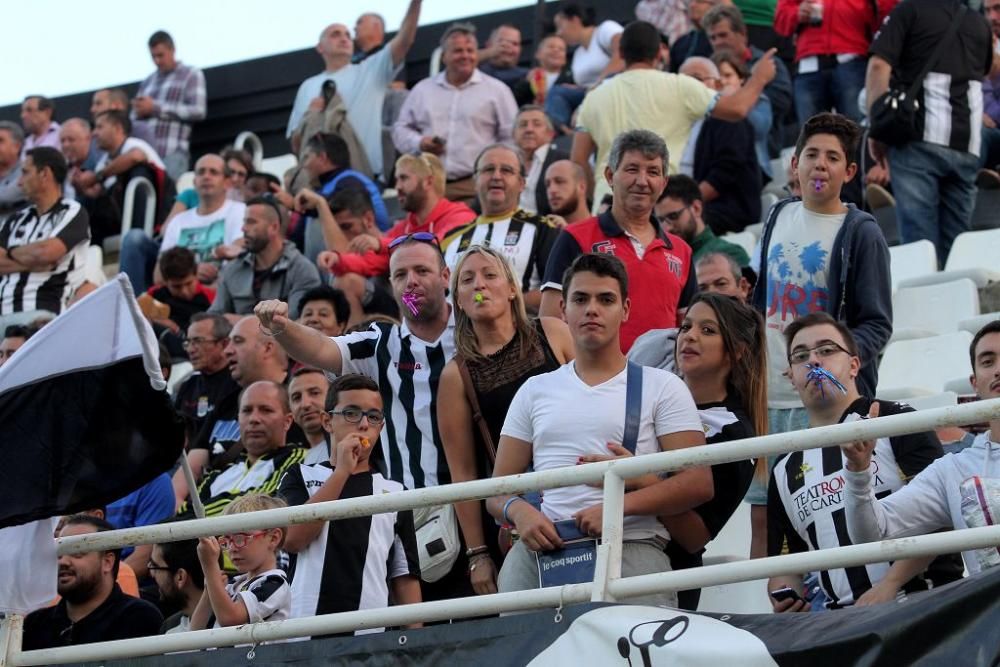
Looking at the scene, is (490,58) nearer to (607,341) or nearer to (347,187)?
(347,187)

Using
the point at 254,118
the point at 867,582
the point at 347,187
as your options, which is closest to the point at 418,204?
the point at 347,187

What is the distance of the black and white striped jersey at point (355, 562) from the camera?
5598mm

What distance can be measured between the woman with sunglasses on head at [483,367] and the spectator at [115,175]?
25.7 feet

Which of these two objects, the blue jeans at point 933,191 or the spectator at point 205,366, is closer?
the blue jeans at point 933,191

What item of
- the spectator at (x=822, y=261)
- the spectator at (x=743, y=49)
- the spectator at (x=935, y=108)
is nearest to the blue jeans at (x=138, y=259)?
the spectator at (x=743, y=49)

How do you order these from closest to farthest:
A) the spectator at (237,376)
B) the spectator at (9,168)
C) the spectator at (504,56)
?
the spectator at (237,376), the spectator at (504,56), the spectator at (9,168)

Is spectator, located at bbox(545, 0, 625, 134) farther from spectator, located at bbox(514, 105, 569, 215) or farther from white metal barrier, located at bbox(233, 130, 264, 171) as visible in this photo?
white metal barrier, located at bbox(233, 130, 264, 171)

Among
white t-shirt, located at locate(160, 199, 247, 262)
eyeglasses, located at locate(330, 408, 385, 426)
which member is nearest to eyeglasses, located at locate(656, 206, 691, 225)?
eyeglasses, located at locate(330, 408, 385, 426)

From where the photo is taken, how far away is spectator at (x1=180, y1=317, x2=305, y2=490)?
27.3 ft

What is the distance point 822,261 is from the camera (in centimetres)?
655

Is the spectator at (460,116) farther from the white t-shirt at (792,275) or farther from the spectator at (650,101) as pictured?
the white t-shirt at (792,275)

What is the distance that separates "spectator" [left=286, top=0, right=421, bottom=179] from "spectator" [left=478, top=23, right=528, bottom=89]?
639mm

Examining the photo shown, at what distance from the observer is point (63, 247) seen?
10.6m

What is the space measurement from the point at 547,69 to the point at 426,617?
28.5ft
